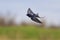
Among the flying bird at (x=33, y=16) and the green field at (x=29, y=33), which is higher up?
the green field at (x=29, y=33)

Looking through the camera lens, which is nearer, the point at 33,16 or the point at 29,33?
the point at 33,16

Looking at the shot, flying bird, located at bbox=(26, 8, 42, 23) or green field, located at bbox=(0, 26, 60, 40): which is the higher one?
green field, located at bbox=(0, 26, 60, 40)

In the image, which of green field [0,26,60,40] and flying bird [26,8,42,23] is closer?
flying bird [26,8,42,23]

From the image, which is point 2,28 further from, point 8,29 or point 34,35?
point 34,35

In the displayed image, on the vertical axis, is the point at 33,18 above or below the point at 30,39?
below

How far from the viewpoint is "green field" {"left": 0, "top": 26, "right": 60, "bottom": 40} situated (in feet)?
43.9

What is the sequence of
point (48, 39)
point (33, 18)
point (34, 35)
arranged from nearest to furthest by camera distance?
point (33, 18), point (48, 39), point (34, 35)

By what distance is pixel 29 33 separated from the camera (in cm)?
1475

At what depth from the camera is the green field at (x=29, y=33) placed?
43.9 ft

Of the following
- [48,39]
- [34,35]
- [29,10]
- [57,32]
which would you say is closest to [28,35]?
[34,35]

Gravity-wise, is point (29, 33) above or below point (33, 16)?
above

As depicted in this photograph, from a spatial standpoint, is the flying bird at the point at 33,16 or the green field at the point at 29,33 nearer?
the flying bird at the point at 33,16

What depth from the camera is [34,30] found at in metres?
14.0

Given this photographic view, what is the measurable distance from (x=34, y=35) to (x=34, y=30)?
3.21 feet
